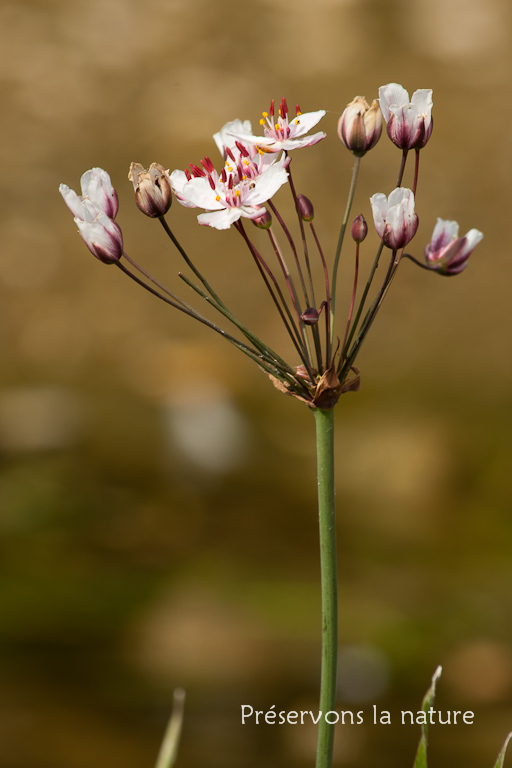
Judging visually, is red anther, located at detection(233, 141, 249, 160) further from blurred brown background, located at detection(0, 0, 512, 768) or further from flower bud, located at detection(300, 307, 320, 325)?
blurred brown background, located at detection(0, 0, 512, 768)

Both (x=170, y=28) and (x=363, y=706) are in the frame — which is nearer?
(x=363, y=706)

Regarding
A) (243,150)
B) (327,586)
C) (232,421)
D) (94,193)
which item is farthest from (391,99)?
(232,421)

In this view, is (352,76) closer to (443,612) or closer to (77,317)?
(77,317)

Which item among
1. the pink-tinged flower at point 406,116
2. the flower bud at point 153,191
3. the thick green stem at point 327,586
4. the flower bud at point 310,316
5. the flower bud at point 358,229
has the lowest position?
the thick green stem at point 327,586

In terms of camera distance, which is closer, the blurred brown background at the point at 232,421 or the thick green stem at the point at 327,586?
the thick green stem at the point at 327,586

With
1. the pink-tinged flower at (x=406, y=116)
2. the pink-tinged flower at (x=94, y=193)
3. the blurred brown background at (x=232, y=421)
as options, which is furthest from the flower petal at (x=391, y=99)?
the blurred brown background at (x=232, y=421)

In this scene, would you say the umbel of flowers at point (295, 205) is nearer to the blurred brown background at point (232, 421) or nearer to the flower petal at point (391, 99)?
the flower petal at point (391, 99)

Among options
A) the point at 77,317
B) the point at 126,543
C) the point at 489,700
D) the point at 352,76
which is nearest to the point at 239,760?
the point at 489,700
